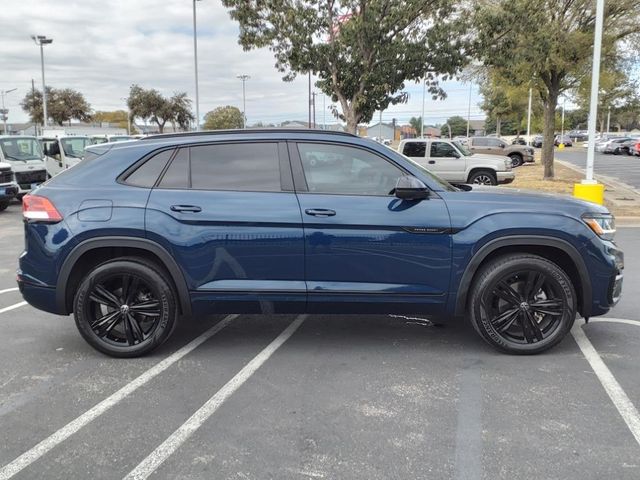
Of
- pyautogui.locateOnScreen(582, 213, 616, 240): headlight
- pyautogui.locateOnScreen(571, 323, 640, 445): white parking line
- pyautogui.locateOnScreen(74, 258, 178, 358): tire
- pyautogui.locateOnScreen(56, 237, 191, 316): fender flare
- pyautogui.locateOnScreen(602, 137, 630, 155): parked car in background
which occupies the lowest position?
pyautogui.locateOnScreen(571, 323, 640, 445): white parking line

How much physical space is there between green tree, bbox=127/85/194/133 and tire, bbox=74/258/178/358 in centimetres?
5282

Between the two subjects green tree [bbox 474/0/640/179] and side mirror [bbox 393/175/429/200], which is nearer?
side mirror [bbox 393/175/429/200]

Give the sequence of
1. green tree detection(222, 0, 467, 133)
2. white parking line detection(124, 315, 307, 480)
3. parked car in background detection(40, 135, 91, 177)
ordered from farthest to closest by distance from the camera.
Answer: parked car in background detection(40, 135, 91, 177) → green tree detection(222, 0, 467, 133) → white parking line detection(124, 315, 307, 480)

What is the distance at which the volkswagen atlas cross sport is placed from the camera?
4211 mm

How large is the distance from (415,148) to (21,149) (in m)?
11.7

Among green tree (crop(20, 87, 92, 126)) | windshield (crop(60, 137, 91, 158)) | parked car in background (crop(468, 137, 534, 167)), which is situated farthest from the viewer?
green tree (crop(20, 87, 92, 126))

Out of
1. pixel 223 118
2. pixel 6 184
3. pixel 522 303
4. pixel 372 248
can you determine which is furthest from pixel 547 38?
pixel 223 118

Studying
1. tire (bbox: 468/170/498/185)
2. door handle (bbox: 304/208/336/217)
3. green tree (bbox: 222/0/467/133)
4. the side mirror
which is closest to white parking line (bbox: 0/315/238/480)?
door handle (bbox: 304/208/336/217)

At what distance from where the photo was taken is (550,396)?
375 cm

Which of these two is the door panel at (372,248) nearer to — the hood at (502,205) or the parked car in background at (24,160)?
the hood at (502,205)

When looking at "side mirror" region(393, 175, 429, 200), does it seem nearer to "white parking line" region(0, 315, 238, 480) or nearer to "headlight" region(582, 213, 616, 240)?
"headlight" region(582, 213, 616, 240)

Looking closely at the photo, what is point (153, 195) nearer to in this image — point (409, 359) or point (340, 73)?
point (409, 359)

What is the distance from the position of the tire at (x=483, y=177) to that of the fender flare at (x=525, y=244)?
43.3 ft

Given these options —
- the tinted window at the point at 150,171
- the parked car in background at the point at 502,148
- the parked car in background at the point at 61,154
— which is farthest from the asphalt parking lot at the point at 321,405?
the parked car in background at the point at 502,148
